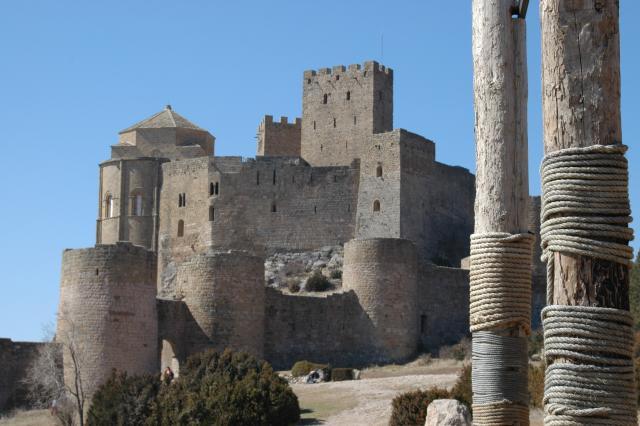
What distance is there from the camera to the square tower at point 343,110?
51.4 meters

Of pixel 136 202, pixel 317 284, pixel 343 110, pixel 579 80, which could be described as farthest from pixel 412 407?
pixel 343 110

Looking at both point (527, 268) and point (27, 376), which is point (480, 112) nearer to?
point (527, 268)

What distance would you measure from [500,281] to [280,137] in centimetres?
4823

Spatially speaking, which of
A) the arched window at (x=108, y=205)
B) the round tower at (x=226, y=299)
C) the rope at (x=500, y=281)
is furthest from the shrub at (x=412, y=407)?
the arched window at (x=108, y=205)

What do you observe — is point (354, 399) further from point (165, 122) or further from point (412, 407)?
point (165, 122)

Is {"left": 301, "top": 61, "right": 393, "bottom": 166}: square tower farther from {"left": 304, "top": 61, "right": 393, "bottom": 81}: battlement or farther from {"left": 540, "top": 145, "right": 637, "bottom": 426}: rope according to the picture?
{"left": 540, "top": 145, "right": 637, "bottom": 426}: rope

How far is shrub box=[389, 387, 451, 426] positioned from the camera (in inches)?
736

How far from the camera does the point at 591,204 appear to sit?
5.70 metres

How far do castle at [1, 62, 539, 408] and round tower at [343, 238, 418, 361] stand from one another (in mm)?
45

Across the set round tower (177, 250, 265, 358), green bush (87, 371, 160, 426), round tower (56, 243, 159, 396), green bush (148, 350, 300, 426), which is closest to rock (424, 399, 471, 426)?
green bush (148, 350, 300, 426)

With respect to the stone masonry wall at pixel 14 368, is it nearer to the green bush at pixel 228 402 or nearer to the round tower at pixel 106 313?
the round tower at pixel 106 313

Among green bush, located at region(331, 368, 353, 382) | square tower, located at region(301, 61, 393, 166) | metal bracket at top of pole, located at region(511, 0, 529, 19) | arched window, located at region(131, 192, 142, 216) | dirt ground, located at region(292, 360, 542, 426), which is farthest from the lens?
square tower, located at region(301, 61, 393, 166)

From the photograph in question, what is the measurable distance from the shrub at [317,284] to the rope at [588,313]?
37.2 metres

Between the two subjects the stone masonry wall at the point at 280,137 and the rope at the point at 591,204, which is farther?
the stone masonry wall at the point at 280,137
